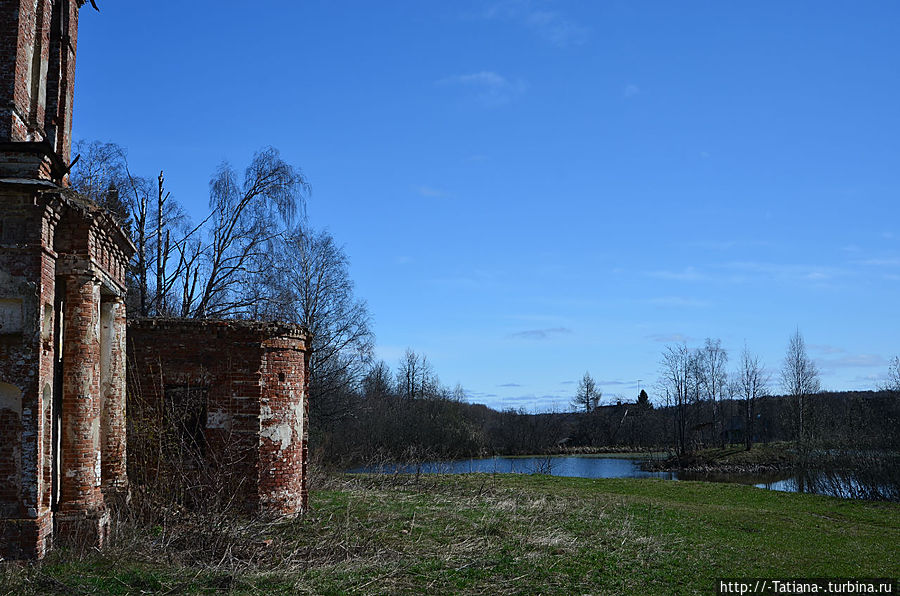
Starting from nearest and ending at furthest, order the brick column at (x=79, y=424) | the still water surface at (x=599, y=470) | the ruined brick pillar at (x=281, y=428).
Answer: the brick column at (x=79, y=424)
the ruined brick pillar at (x=281, y=428)
the still water surface at (x=599, y=470)

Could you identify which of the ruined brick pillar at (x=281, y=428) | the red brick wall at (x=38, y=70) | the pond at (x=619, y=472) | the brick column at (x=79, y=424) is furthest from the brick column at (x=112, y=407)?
the pond at (x=619, y=472)

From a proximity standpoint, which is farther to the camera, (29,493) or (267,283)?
(267,283)

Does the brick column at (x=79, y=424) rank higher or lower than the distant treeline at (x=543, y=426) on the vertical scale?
→ higher

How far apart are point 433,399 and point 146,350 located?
129 feet

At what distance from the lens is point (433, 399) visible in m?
50.8

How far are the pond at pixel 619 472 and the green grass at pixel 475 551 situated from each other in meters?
7.46

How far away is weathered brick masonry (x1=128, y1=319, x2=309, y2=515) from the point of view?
475 inches

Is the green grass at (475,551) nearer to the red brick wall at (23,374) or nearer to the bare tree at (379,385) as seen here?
the red brick wall at (23,374)

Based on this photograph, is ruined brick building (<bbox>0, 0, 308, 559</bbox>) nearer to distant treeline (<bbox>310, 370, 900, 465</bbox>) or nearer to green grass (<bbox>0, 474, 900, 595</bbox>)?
green grass (<bbox>0, 474, 900, 595</bbox>)

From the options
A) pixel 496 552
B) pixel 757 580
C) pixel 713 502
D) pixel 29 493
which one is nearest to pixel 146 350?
pixel 29 493

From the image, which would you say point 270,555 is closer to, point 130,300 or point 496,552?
point 496,552

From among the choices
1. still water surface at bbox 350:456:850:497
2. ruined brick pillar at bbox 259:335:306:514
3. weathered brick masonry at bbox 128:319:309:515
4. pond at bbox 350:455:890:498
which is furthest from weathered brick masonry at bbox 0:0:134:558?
still water surface at bbox 350:456:850:497

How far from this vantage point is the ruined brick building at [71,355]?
823 cm

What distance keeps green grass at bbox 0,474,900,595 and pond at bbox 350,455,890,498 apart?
7456 millimetres
